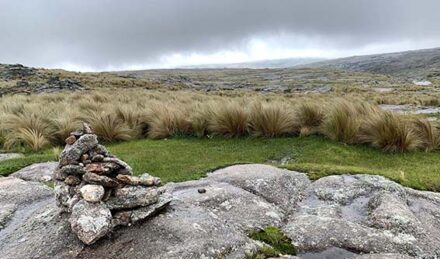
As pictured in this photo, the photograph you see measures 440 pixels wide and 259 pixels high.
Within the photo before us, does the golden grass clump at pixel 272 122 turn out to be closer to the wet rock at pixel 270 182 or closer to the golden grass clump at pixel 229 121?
the golden grass clump at pixel 229 121

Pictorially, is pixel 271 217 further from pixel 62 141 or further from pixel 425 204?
pixel 62 141

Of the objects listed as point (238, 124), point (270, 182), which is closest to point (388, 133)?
point (238, 124)

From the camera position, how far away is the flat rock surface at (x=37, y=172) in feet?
29.1

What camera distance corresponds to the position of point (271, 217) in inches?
250

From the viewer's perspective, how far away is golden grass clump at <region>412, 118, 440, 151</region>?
37.1 feet

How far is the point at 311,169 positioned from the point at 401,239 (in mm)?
3339

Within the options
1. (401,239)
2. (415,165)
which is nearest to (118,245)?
(401,239)

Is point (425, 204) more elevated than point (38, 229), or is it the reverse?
point (38, 229)

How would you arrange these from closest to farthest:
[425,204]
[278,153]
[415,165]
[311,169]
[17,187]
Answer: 1. [425,204]
2. [17,187]
3. [311,169]
4. [415,165]
5. [278,153]

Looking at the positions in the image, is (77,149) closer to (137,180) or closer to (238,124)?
(137,180)

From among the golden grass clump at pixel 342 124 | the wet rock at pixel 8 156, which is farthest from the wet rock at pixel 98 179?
the golden grass clump at pixel 342 124

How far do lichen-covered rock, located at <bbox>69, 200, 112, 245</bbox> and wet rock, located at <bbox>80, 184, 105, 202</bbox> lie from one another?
63 mm

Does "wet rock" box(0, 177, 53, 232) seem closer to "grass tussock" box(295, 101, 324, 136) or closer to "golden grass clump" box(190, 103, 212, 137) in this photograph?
"golden grass clump" box(190, 103, 212, 137)

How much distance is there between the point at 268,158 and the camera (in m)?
10.8
